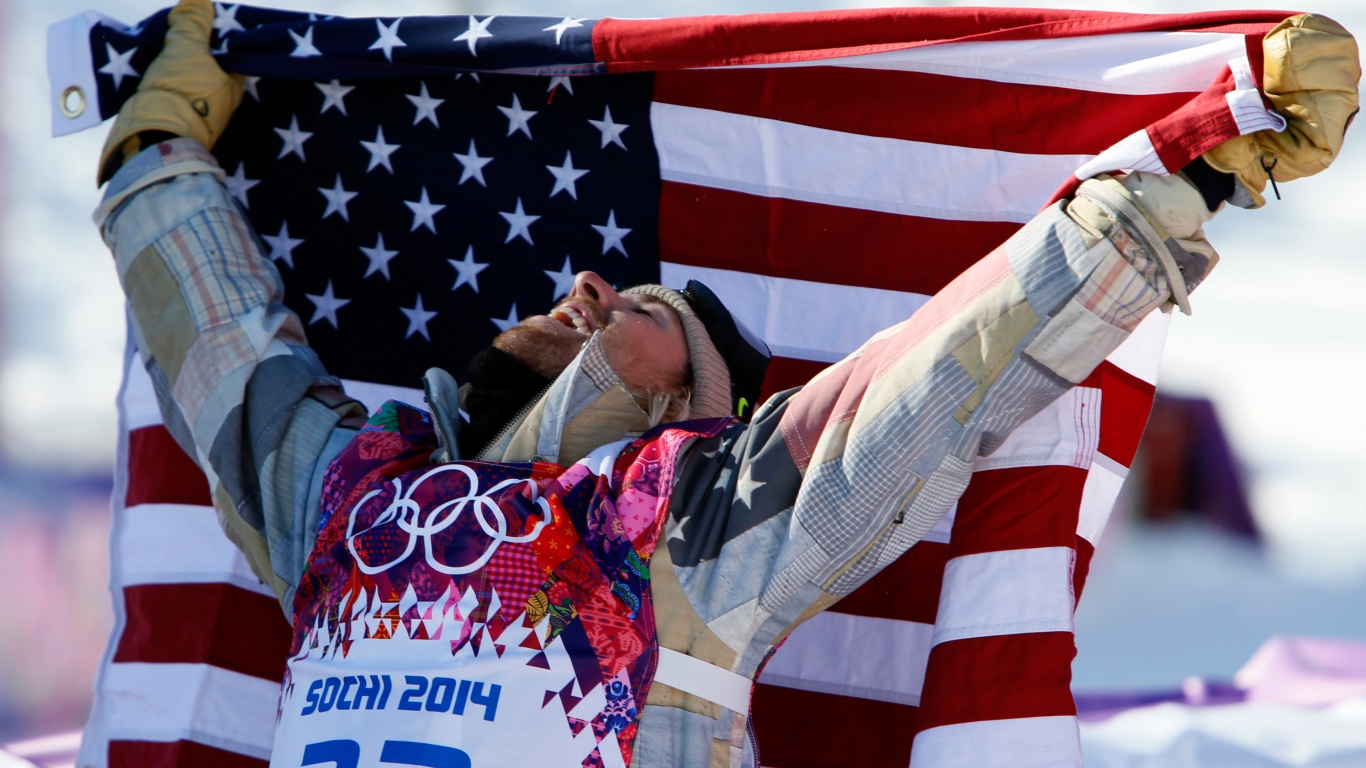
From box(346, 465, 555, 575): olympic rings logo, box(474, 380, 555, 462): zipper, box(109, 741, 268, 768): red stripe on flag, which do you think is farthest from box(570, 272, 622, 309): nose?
box(109, 741, 268, 768): red stripe on flag

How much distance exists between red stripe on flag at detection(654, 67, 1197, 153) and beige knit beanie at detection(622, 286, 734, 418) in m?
0.56

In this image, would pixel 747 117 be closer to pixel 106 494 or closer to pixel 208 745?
pixel 208 745

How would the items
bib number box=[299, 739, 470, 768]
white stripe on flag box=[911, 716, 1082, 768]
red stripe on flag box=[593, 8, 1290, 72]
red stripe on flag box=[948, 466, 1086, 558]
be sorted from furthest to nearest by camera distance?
1. red stripe on flag box=[593, 8, 1290, 72]
2. red stripe on flag box=[948, 466, 1086, 558]
3. white stripe on flag box=[911, 716, 1082, 768]
4. bib number box=[299, 739, 470, 768]

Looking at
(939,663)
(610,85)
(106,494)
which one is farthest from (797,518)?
(106,494)

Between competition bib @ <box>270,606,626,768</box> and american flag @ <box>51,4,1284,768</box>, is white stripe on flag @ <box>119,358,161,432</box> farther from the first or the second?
competition bib @ <box>270,606,626,768</box>

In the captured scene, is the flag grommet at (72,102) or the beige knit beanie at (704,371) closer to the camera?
the beige knit beanie at (704,371)

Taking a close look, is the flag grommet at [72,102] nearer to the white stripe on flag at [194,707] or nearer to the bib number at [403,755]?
the white stripe on flag at [194,707]

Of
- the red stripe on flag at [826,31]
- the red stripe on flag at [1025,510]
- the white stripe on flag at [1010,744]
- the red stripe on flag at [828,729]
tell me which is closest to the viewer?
the white stripe on flag at [1010,744]

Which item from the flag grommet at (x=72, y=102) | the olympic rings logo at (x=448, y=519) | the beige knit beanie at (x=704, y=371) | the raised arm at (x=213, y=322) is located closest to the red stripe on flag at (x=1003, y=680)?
the beige knit beanie at (x=704, y=371)

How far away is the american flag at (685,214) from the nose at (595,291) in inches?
17.0

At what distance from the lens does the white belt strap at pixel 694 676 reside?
1.58m

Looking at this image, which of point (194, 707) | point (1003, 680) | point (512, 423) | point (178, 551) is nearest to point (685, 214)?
point (512, 423)

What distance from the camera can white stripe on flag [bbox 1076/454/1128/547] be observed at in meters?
2.01

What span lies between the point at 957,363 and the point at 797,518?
0.28m
